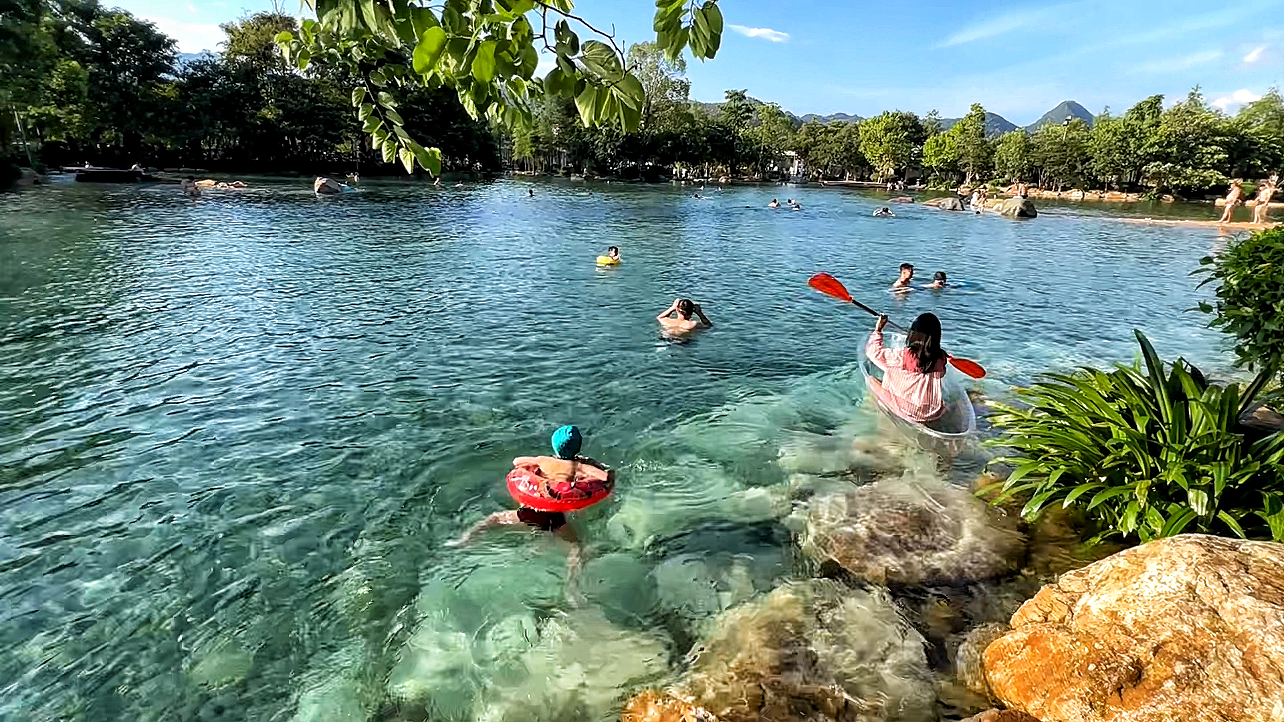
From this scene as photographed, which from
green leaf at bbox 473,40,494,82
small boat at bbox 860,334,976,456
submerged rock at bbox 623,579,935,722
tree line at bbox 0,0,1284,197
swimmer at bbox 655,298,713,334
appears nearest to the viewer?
green leaf at bbox 473,40,494,82

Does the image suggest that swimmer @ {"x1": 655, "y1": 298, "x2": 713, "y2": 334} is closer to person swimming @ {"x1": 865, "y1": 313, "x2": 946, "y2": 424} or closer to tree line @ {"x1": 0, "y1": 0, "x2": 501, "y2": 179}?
person swimming @ {"x1": 865, "y1": 313, "x2": 946, "y2": 424}

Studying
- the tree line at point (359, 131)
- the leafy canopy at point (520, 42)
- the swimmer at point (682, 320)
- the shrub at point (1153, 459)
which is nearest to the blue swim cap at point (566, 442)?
the shrub at point (1153, 459)

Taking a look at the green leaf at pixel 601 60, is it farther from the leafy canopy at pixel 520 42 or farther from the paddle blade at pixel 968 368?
the paddle blade at pixel 968 368

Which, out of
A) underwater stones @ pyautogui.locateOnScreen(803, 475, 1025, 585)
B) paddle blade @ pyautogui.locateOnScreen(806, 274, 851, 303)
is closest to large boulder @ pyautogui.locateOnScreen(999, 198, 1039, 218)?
paddle blade @ pyautogui.locateOnScreen(806, 274, 851, 303)

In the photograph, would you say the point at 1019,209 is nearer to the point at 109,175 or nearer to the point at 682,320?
the point at 682,320

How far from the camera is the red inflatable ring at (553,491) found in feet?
23.1

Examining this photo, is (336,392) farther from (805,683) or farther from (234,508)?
(805,683)

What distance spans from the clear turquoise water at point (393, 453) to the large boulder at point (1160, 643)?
2372 millimetres

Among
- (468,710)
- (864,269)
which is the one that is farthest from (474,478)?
(864,269)

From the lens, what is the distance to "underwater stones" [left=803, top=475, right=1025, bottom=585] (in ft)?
20.6

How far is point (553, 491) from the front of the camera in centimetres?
704

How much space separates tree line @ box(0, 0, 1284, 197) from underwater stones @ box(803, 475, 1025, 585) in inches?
1602

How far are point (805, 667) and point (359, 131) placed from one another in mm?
43614

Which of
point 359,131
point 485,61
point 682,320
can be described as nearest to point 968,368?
point 682,320
